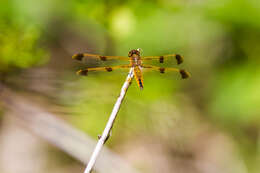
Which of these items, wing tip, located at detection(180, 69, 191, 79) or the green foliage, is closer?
wing tip, located at detection(180, 69, 191, 79)

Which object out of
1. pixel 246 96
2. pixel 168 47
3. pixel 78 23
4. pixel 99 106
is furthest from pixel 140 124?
pixel 78 23

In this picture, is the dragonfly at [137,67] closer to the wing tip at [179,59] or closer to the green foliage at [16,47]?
the wing tip at [179,59]

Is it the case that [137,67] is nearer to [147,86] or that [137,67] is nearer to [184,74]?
[184,74]

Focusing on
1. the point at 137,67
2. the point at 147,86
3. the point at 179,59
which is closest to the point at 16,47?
the point at 137,67

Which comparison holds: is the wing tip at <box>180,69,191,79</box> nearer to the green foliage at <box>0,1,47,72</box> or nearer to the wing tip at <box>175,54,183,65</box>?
the wing tip at <box>175,54,183,65</box>

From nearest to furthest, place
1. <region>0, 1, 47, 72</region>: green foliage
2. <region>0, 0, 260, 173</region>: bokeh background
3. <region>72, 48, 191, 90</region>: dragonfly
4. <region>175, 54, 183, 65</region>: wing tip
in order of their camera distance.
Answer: <region>72, 48, 191, 90</region>: dragonfly
<region>175, 54, 183, 65</region>: wing tip
<region>0, 1, 47, 72</region>: green foliage
<region>0, 0, 260, 173</region>: bokeh background

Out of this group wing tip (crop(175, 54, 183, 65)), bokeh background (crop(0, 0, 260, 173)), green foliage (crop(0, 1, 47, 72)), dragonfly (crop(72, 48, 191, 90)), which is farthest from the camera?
bokeh background (crop(0, 0, 260, 173))

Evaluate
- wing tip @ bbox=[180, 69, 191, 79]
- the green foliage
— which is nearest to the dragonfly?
wing tip @ bbox=[180, 69, 191, 79]

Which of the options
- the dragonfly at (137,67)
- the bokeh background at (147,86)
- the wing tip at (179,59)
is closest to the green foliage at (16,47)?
the bokeh background at (147,86)

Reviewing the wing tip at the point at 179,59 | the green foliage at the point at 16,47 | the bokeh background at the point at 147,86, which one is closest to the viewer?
the wing tip at the point at 179,59
